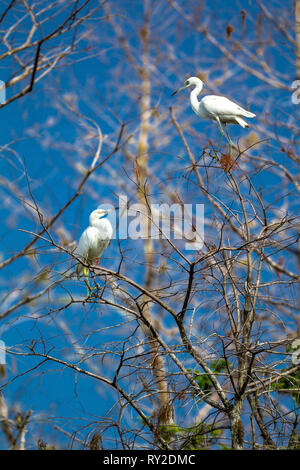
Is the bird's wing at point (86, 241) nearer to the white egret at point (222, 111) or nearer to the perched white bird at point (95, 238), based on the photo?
the perched white bird at point (95, 238)

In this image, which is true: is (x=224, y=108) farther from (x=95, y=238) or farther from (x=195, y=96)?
(x=95, y=238)

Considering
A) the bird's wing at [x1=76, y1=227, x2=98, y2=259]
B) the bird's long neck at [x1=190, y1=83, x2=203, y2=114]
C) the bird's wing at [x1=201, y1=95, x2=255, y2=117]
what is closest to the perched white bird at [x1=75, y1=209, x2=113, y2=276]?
the bird's wing at [x1=76, y1=227, x2=98, y2=259]

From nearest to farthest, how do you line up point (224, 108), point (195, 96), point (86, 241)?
point (224, 108)
point (195, 96)
point (86, 241)

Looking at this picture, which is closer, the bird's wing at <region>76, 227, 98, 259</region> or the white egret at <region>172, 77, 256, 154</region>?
the white egret at <region>172, 77, 256, 154</region>

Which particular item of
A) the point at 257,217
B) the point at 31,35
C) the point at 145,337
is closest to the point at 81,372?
the point at 145,337

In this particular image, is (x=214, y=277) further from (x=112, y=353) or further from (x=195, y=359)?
(x=112, y=353)

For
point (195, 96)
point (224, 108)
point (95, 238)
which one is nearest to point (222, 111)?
point (224, 108)

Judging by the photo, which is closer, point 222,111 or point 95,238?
point 222,111

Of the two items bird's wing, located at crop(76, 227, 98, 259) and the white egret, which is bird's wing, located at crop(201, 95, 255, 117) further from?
bird's wing, located at crop(76, 227, 98, 259)

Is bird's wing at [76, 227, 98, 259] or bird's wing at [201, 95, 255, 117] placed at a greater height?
bird's wing at [201, 95, 255, 117]

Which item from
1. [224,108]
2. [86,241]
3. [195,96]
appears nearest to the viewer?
[224,108]

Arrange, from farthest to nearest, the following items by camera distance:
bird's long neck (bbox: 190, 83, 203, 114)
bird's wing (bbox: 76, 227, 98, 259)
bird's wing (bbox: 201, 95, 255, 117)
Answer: bird's wing (bbox: 76, 227, 98, 259)
bird's long neck (bbox: 190, 83, 203, 114)
bird's wing (bbox: 201, 95, 255, 117)
